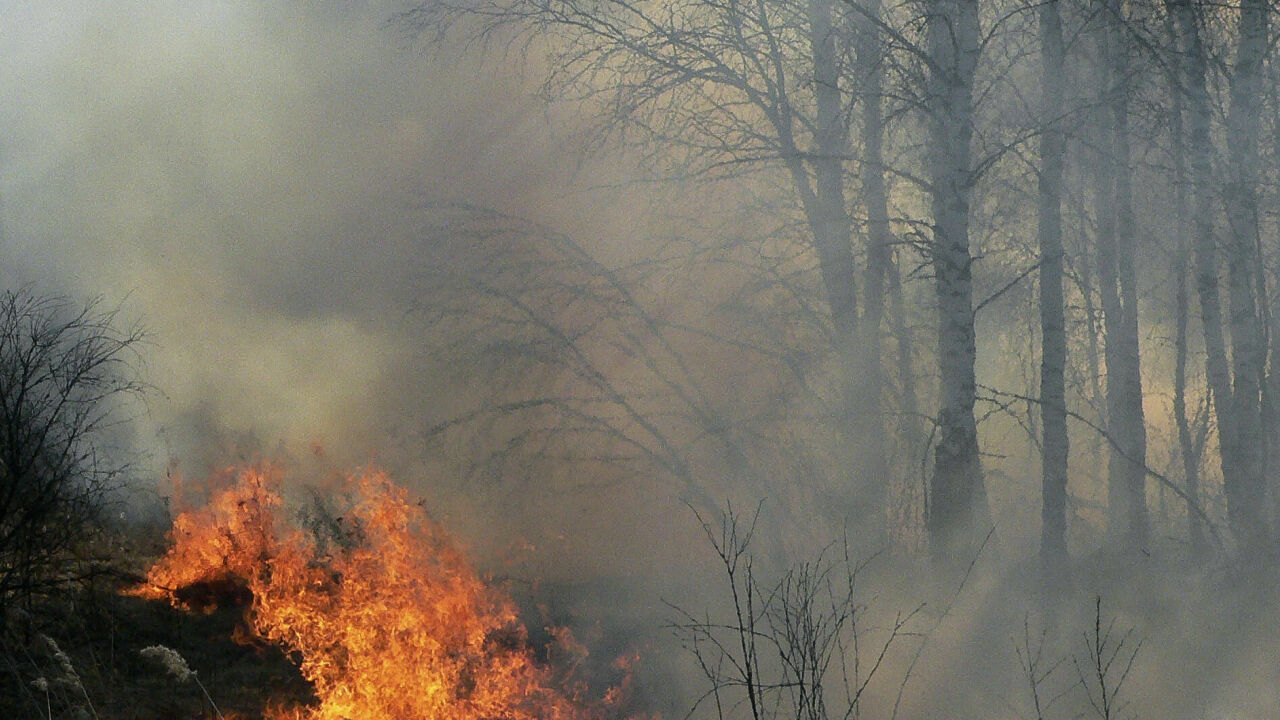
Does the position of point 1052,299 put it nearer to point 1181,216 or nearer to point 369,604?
point 1181,216

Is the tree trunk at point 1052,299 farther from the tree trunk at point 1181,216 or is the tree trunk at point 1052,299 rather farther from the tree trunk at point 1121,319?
the tree trunk at point 1181,216

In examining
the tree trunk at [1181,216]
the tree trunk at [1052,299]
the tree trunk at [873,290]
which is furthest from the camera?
the tree trunk at [1181,216]

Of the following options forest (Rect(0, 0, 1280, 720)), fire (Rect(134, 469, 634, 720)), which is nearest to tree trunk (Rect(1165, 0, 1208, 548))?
forest (Rect(0, 0, 1280, 720))

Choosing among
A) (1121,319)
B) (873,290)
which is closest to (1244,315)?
(873,290)

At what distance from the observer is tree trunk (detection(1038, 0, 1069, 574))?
939 centimetres

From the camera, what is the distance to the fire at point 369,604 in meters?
8.52

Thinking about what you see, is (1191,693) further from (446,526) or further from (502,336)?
(502,336)

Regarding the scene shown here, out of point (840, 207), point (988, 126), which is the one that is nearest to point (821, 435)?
point (840, 207)

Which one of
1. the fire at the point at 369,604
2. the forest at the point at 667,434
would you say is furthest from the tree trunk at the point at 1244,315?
the fire at the point at 369,604

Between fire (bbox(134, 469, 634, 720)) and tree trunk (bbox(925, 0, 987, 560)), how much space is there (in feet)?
11.7

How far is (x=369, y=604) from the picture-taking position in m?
8.94

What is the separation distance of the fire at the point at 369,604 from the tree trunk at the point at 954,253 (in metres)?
3.56

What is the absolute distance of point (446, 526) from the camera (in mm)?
11664

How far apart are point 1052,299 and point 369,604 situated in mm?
6608
